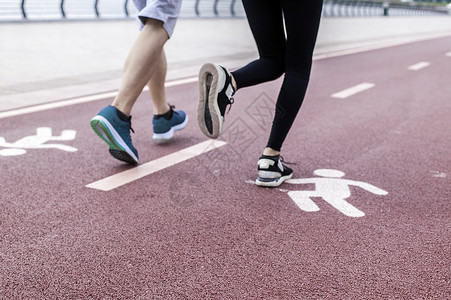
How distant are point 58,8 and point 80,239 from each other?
16.1 meters

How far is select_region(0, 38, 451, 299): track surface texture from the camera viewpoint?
2.04 metres

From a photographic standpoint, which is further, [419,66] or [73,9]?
[73,9]

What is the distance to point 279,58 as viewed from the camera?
10.5ft

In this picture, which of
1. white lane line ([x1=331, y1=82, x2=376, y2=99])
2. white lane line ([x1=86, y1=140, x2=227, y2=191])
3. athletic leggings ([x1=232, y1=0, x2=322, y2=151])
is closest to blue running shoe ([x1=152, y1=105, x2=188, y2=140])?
white lane line ([x1=86, y1=140, x2=227, y2=191])

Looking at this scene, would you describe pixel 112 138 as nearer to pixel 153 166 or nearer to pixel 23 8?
pixel 153 166

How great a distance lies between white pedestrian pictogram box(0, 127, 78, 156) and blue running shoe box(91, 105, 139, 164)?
0.73 metres

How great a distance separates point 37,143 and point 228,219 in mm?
1969

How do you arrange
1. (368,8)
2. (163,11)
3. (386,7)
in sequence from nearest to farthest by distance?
(163,11) → (386,7) → (368,8)

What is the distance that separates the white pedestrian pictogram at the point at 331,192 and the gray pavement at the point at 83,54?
10.5 ft

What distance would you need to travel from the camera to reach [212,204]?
288 centimetres

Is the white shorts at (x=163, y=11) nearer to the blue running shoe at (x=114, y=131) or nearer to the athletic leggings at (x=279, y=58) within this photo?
the athletic leggings at (x=279, y=58)

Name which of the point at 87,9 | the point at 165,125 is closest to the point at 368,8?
the point at 87,9

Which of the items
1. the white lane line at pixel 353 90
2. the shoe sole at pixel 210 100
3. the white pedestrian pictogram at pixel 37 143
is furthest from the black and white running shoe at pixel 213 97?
the white lane line at pixel 353 90

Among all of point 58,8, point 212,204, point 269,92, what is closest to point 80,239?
point 212,204
